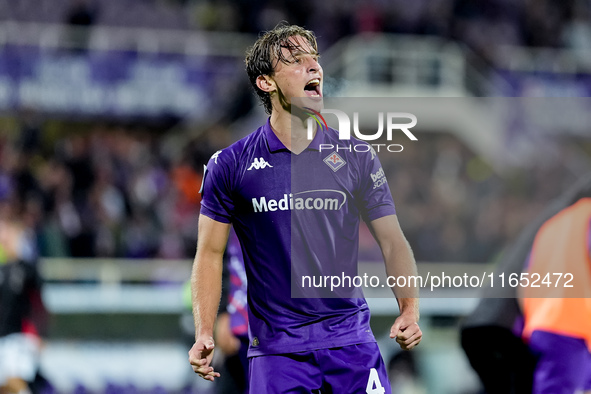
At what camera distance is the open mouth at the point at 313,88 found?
3893 mm

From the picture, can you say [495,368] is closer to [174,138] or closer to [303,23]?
[174,138]

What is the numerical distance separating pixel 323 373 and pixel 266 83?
1245 millimetres

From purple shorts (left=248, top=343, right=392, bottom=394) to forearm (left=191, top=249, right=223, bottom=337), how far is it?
338 millimetres

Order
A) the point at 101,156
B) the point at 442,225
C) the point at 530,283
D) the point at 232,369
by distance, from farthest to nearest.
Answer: the point at 101,156
the point at 442,225
the point at 232,369
the point at 530,283

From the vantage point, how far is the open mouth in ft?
12.8

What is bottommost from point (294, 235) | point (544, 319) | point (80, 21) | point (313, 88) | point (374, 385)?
point (374, 385)

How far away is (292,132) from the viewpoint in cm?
402

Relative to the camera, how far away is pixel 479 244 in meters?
9.67

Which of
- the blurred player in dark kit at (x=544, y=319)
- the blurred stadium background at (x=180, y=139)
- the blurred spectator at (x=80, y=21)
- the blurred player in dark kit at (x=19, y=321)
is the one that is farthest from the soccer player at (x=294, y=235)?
the blurred spectator at (x=80, y=21)

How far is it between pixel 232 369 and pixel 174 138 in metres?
9.55

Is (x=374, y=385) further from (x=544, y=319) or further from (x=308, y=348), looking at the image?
(x=544, y=319)

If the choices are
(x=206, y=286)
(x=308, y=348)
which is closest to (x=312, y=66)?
(x=206, y=286)

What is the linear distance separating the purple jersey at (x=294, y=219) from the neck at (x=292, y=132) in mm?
29

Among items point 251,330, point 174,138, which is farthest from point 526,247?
point 174,138
